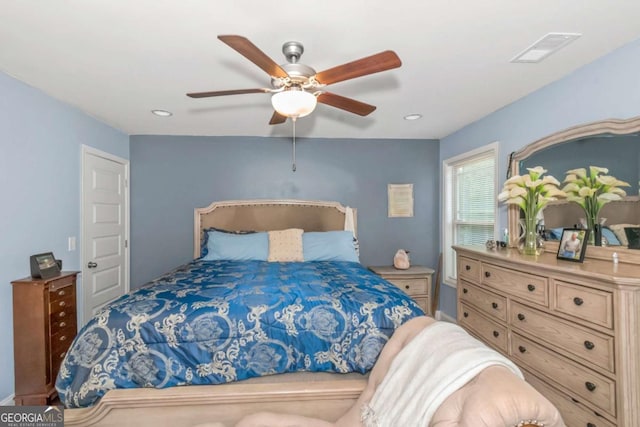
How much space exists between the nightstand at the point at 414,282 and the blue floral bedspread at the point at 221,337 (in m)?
1.73

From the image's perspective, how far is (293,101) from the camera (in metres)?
1.72

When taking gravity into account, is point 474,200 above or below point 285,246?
above

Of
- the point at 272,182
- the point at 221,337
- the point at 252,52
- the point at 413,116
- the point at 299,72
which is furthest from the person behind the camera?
the point at 272,182

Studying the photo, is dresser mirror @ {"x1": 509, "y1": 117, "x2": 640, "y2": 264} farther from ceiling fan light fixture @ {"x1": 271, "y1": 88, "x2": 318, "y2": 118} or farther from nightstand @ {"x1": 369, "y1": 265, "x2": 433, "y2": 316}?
ceiling fan light fixture @ {"x1": 271, "y1": 88, "x2": 318, "y2": 118}

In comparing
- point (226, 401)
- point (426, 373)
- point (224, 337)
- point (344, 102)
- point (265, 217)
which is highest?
point (344, 102)

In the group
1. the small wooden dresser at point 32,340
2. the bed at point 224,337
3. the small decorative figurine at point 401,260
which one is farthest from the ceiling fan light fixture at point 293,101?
the small decorative figurine at point 401,260

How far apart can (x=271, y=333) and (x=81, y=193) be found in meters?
2.51

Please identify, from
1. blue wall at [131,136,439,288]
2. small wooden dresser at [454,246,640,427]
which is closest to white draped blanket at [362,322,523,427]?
small wooden dresser at [454,246,640,427]

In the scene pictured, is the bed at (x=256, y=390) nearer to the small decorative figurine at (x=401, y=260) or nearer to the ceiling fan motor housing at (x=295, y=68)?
the ceiling fan motor housing at (x=295, y=68)

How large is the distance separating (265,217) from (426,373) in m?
3.10

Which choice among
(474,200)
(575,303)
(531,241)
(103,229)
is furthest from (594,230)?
(103,229)

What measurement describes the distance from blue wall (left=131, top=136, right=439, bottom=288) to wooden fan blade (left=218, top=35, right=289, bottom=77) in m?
2.50

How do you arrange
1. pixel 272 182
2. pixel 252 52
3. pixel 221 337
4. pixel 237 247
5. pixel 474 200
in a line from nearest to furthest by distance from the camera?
pixel 252 52 < pixel 221 337 < pixel 237 247 < pixel 474 200 < pixel 272 182

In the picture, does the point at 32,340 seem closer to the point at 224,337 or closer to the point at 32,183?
the point at 32,183
